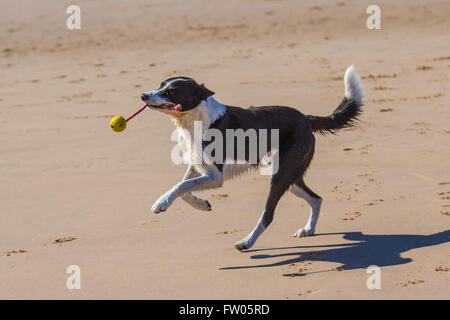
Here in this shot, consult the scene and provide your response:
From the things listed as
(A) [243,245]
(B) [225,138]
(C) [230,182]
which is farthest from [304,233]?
(C) [230,182]

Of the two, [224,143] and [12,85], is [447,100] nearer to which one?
[224,143]

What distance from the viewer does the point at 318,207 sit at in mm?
7906

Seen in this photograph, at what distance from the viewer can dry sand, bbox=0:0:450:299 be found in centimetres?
682

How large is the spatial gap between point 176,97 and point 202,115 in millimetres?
293

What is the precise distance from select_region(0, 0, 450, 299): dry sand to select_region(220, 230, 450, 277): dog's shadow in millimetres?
24

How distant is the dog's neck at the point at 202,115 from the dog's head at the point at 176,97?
0.16 ft

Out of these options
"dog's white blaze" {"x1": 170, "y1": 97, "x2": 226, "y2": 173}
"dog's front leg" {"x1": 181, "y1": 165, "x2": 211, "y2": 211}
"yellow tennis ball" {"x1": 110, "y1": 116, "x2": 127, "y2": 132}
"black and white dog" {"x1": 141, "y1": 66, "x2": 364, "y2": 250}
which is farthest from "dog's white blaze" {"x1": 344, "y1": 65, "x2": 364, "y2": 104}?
"yellow tennis ball" {"x1": 110, "y1": 116, "x2": 127, "y2": 132}

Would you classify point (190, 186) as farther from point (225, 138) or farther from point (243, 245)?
point (243, 245)

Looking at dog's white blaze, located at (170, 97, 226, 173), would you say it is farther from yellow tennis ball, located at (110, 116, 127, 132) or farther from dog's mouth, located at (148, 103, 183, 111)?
yellow tennis ball, located at (110, 116, 127, 132)

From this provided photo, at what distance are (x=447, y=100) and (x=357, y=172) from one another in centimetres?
402

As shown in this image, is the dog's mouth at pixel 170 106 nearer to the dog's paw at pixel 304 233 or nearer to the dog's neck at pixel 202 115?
the dog's neck at pixel 202 115

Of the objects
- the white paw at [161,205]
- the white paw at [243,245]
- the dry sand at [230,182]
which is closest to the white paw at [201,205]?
the dry sand at [230,182]

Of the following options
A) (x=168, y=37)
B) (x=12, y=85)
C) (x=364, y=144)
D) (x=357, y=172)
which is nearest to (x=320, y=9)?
(x=168, y=37)

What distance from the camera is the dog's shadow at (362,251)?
6.92 meters
